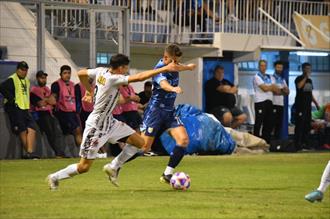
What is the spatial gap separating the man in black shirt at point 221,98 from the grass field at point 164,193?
664cm

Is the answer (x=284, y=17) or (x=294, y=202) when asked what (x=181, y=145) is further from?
(x=284, y=17)

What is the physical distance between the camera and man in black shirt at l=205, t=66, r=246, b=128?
1051 inches

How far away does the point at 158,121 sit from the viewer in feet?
49.2

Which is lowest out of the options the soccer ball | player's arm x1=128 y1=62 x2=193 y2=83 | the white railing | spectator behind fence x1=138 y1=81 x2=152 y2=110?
the soccer ball

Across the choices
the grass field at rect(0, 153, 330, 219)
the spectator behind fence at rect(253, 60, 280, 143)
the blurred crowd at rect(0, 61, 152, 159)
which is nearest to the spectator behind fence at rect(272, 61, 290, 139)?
the spectator behind fence at rect(253, 60, 280, 143)

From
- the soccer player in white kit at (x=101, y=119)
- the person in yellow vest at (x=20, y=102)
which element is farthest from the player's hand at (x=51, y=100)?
the soccer player in white kit at (x=101, y=119)

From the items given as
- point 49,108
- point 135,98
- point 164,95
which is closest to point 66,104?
point 49,108

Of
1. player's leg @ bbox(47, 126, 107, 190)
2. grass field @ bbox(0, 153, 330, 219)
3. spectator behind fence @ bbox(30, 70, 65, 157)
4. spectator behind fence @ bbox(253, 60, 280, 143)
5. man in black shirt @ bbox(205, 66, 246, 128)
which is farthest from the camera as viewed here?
spectator behind fence @ bbox(253, 60, 280, 143)

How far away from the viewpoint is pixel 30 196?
1282 cm

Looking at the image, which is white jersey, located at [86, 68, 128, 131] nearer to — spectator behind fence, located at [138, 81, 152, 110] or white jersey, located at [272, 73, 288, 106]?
spectator behind fence, located at [138, 81, 152, 110]

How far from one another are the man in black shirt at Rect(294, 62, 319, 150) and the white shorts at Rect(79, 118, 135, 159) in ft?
48.7

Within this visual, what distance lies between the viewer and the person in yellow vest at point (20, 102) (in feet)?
70.4

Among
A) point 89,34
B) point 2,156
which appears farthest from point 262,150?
point 2,156

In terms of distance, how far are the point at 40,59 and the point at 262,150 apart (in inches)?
268
